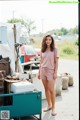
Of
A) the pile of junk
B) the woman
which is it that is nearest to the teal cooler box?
the pile of junk

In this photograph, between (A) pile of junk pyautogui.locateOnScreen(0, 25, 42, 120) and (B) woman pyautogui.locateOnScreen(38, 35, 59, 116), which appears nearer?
(A) pile of junk pyautogui.locateOnScreen(0, 25, 42, 120)

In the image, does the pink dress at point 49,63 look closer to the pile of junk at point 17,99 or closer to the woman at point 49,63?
the woman at point 49,63

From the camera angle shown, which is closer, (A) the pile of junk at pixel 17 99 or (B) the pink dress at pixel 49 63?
(A) the pile of junk at pixel 17 99

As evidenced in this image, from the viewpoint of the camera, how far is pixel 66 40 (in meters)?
20.7

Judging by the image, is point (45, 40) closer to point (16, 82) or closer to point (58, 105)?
point (16, 82)

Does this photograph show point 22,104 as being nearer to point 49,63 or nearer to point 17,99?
point 17,99

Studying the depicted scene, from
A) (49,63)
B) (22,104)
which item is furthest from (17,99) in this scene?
(49,63)

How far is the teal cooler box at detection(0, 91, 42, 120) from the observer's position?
479 cm

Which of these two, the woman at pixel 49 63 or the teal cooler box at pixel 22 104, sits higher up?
the woman at pixel 49 63

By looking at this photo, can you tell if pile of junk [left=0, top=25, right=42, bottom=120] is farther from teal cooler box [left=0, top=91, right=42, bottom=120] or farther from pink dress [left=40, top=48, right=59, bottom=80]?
pink dress [left=40, top=48, right=59, bottom=80]

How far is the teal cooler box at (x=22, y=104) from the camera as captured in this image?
15.7 ft

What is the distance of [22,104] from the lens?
4852 mm

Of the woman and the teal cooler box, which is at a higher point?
the woman

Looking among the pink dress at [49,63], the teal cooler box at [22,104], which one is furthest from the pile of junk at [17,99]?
the pink dress at [49,63]
